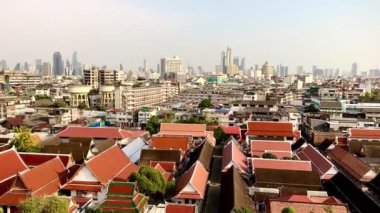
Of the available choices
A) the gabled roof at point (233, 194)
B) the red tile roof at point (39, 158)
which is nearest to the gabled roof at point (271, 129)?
the gabled roof at point (233, 194)

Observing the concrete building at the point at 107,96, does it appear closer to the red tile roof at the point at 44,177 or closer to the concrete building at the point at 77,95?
the concrete building at the point at 77,95

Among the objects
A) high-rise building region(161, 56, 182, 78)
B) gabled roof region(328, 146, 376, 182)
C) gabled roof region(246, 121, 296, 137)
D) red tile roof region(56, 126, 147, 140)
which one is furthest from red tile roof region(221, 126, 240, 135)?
high-rise building region(161, 56, 182, 78)

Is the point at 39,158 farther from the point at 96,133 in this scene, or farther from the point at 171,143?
the point at 96,133

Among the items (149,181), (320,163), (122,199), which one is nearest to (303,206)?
(149,181)

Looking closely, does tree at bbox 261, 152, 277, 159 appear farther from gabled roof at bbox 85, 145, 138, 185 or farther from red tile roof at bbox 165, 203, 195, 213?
red tile roof at bbox 165, 203, 195, 213

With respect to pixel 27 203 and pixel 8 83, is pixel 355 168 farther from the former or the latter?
pixel 8 83
